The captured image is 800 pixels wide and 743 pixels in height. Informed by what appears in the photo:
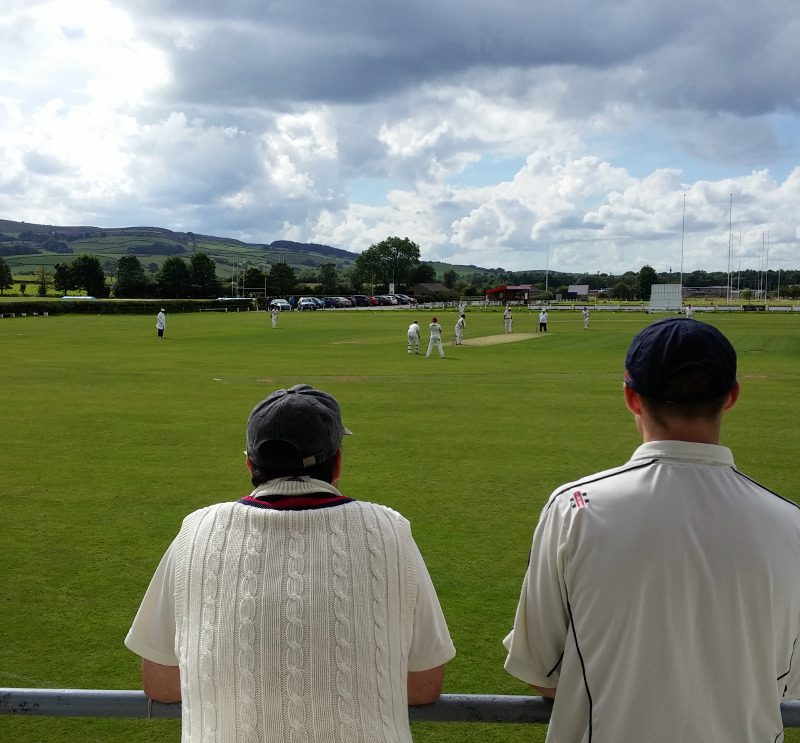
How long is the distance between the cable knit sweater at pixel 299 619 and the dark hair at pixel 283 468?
0.04 meters

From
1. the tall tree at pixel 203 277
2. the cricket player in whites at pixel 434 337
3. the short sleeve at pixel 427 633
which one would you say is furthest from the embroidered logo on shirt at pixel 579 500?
the tall tree at pixel 203 277

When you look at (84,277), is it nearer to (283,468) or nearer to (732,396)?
(283,468)

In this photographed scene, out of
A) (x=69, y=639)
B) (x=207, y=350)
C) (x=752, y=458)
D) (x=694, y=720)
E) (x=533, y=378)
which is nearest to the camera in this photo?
(x=694, y=720)

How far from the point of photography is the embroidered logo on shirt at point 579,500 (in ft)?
8.04

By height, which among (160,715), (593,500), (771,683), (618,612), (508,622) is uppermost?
(593,500)

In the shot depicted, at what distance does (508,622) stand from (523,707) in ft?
14.2

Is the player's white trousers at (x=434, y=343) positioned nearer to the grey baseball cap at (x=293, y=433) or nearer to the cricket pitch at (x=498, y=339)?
the cricket pitch at (x=498, y=339)

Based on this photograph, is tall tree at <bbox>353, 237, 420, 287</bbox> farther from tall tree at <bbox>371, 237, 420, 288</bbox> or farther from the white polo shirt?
the white polo shirt

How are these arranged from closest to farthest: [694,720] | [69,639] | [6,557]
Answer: [694,720] → [69,639] → [6,557]

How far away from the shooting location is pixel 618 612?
2369 millimetres

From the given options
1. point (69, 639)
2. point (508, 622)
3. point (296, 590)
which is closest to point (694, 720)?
point (296, 590)

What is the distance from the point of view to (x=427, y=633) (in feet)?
8.39

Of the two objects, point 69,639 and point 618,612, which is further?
point 69,639

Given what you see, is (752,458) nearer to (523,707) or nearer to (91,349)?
(523,707)
